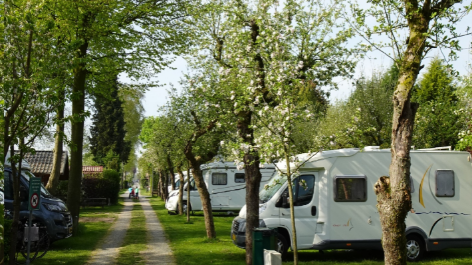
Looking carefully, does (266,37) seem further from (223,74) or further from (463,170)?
(463,170)

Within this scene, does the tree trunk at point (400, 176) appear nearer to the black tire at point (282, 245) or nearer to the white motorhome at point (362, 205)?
the white motorhome at point (362, 205)

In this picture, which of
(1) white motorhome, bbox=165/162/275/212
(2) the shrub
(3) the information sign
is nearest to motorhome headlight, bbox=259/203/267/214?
(3) the information sign

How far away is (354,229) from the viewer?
12375 mm

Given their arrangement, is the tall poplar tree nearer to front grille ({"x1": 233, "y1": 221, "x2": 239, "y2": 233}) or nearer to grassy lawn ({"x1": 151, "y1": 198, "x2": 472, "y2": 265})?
grassy lawn ({"x1": 151, "y1": 198, "x2": 472, "y2": 265})

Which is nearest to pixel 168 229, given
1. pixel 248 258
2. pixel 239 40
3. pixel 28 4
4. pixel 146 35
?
pixel 146 35

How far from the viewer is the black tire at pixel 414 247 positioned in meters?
12.5

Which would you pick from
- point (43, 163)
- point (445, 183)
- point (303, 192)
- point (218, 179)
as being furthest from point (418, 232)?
point (43, 163)

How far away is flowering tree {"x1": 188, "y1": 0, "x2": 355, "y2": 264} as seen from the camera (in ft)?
30.8

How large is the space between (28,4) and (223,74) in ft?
14.2

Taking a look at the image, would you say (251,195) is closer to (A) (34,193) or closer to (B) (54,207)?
(A) (34,193)

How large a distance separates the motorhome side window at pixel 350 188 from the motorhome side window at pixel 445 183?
196cm

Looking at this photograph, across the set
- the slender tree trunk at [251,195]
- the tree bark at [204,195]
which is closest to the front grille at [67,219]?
the tree bark at [204,195]

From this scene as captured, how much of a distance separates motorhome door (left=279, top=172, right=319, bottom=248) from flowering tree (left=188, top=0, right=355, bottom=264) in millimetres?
1673

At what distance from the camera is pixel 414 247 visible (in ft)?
41.3
